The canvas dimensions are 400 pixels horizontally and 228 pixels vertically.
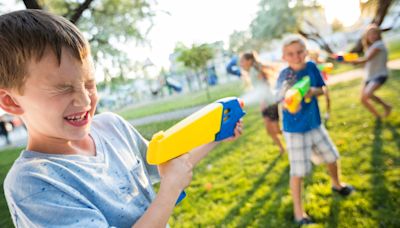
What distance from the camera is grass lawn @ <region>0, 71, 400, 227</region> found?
2.89 m

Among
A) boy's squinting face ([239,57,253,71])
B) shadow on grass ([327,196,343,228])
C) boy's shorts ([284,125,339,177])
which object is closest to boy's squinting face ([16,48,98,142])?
boy's shorts ([284,125,339,177])

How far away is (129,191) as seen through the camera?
1116 millimetres

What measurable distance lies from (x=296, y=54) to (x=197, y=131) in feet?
7.21

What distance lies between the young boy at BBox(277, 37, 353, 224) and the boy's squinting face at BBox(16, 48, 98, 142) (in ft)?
7.69

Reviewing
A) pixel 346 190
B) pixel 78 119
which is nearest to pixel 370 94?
pixel 346 190

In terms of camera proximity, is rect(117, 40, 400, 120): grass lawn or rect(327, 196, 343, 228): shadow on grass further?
rect(117, 40, 400, 120): grass lawn

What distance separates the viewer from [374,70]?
541 centimetres

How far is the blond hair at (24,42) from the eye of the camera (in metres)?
0.89

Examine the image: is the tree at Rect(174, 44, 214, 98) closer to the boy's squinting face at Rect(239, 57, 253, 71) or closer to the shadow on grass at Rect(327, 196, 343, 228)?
the boy's squinting face at Rect(239, 57, 253, 71)

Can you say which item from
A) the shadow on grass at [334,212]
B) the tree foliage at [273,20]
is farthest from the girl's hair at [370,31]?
the tree foliage at [273,20]

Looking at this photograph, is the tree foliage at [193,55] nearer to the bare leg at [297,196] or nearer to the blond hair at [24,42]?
the bare leg at [297,196]

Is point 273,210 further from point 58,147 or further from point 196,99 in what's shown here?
point 196,99

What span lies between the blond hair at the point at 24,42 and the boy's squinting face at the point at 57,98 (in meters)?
0.02

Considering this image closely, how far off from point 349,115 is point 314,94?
152 inches
